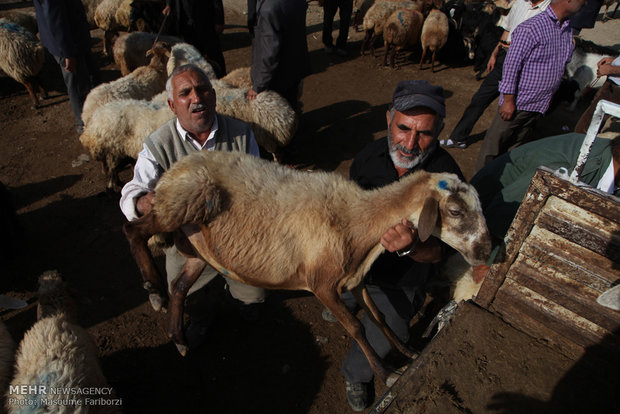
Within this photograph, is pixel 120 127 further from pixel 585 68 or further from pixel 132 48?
pixel 585 68

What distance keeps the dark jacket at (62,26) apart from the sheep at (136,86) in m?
0.83

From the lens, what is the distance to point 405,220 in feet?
8.05

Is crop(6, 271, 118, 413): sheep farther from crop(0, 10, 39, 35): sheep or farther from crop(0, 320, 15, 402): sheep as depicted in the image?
crop(0, 10, 39, 35): sheep

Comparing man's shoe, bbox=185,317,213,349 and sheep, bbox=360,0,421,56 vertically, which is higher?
sheep, bbox=360,0,421,56

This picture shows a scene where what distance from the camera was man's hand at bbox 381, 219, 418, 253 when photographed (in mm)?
2357

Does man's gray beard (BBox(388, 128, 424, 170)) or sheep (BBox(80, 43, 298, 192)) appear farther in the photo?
sheep (BBox(80, 43, 298, 192))

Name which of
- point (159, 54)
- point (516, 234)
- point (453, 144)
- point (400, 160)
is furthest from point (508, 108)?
point (159, 54)

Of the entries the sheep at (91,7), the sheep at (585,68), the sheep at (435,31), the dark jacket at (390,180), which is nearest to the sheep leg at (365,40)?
the sheep at (435,31)

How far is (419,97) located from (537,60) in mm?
3475

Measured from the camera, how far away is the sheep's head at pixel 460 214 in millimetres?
2420

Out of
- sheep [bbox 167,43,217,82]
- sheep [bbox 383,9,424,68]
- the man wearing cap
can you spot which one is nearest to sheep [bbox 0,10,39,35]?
sheep [bbox 167,43,217,82]

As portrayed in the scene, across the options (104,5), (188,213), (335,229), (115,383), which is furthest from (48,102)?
(335,229)

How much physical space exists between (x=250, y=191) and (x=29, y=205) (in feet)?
18.5

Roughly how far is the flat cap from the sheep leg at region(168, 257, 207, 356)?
2.08m
